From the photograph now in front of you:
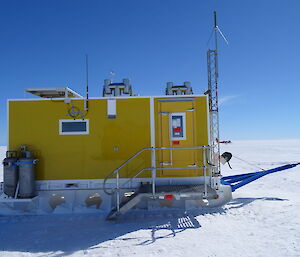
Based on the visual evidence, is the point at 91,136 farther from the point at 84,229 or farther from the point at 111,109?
the point at 84,229

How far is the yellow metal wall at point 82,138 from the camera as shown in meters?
6.58

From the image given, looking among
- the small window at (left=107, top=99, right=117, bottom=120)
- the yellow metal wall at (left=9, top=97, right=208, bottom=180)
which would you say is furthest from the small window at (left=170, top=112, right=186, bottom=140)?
the small window at (left=107, top=99, right=117, bottom=120)

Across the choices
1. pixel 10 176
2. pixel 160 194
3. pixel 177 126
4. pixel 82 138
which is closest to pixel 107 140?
pixel 82 138

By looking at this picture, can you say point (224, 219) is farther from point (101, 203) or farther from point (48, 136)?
point (48, 136)

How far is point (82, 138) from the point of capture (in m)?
6.63

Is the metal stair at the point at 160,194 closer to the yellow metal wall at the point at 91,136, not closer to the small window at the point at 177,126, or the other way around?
the yellow metal wall at the point at 91,136

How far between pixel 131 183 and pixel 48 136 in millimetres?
2782

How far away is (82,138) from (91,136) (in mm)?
271

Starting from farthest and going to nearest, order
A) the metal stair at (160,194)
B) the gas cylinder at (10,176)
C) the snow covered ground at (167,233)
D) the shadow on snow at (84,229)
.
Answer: the gas cylinder at (10,176)
the metal stair at (160,194)
the shadow on snow at (84,229)
the snow covered ground at (167,233)

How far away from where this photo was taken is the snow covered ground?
4.37 m

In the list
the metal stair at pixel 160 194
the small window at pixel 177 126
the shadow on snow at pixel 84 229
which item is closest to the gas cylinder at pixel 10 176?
the shadow on snow at pixel 84 229

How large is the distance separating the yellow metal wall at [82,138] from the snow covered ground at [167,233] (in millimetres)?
1343

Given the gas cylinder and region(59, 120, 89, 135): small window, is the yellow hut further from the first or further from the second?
the gas cylinder

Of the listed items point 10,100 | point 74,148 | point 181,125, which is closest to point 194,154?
point 181,125
